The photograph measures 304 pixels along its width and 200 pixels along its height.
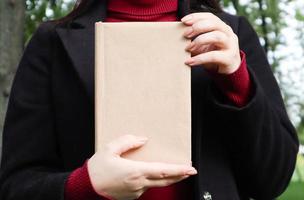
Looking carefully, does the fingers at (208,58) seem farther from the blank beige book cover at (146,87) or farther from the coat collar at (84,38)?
the coat collar at (84,38)

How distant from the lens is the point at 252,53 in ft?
7.57

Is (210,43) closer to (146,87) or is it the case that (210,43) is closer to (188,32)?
(188,32)

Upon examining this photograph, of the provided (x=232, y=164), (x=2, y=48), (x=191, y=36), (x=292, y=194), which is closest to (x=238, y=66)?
(x=191, y=36)

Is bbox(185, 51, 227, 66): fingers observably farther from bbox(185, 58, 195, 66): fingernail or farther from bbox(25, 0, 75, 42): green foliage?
bbox(25, 0, 75, 42): green foliage

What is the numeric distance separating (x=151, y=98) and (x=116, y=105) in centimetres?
8

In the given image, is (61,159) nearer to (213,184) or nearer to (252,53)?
(213,184)

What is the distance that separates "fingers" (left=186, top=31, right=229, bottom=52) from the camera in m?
2.00

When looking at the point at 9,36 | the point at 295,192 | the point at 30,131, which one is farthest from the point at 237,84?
the point at 295,192

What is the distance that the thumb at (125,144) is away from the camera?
77.3 inches

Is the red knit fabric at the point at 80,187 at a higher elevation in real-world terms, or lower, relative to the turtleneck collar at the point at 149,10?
lower

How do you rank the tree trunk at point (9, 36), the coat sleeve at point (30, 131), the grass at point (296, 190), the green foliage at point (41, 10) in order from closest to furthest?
the coat sleeve at point (30, 131) < the tree trunk at point (9, 36) < the green foliage at point (41, 10) < the grass at point (296, 190)

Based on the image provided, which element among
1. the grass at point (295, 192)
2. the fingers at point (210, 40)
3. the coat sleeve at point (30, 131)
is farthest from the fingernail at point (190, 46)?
the grass at point (295, 192)

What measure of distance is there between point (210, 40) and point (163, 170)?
303 mm

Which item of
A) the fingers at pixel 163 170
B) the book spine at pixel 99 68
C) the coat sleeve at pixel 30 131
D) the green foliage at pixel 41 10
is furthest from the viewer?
the green foliage at pixel 41 10
